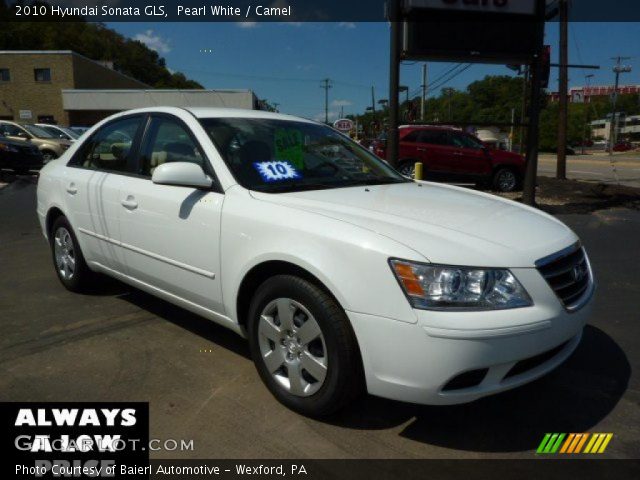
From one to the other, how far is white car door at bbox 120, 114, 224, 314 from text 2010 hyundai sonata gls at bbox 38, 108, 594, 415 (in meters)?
0.01

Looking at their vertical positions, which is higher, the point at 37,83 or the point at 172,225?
the point at 37,83

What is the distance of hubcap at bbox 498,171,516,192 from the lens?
13.4m

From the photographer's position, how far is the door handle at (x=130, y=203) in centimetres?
349

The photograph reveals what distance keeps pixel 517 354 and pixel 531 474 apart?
0.52m

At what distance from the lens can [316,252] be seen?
2436 millimetres

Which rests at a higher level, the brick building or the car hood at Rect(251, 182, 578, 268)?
the brick building

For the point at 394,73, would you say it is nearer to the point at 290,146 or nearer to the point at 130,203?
the point at 290,146

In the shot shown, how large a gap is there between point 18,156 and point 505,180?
12994 millimetres

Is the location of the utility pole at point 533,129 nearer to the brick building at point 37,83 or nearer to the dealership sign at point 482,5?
the dealership sign at point 482,5

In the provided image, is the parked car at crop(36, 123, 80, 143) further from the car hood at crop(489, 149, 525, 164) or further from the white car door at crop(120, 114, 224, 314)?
the white car door at crop(120, 114, 224, 314)

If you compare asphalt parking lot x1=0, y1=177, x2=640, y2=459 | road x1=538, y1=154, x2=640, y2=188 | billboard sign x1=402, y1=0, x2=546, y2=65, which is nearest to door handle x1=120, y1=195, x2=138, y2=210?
asphalt parking lot x1=0, y1=177, x2=640, y2=459

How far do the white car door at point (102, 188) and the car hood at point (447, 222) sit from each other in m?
1.42

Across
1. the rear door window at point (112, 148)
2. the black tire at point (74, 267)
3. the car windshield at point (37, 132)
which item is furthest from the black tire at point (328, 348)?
the car windshield at point (37, 132)

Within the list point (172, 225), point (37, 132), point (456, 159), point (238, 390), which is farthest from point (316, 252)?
point (37, 132)
